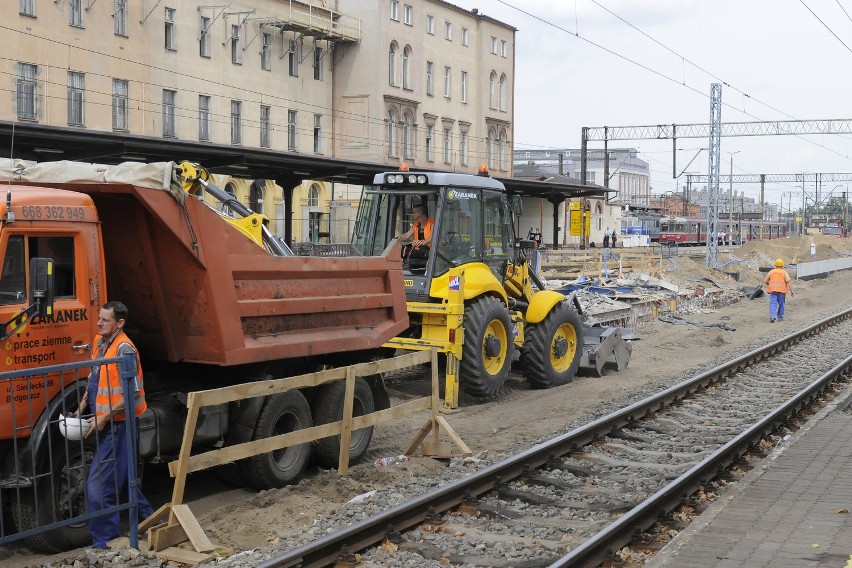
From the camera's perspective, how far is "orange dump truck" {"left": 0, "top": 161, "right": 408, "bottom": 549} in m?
7.25

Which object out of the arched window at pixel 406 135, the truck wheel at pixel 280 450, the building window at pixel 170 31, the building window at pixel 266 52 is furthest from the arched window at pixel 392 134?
the truck wheel at pixel 280 450

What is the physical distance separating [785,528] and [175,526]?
171 inches

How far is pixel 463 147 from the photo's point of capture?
2468 inches

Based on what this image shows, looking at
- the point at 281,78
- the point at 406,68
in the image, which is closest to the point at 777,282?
the point at 281,78

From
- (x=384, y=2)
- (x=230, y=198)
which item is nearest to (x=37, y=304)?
(x=230, y=198)

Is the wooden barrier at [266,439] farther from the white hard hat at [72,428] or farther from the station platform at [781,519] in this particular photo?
the station platform at [781,519]

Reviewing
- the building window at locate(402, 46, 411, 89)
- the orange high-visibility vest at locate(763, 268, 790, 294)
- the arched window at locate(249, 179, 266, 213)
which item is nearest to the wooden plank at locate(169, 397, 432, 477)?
the orange high-visibility vest at locate(763, 268, 790, 294)

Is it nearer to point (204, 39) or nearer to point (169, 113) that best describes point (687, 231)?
point (204, 39)

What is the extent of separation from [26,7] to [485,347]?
27580mm

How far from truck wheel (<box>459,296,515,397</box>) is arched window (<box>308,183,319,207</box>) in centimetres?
3599

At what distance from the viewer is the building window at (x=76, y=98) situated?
3712 cm

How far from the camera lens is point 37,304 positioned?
7004 mm

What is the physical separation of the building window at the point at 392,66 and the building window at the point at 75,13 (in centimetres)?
1976

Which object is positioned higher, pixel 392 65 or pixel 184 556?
pixel 392 65
